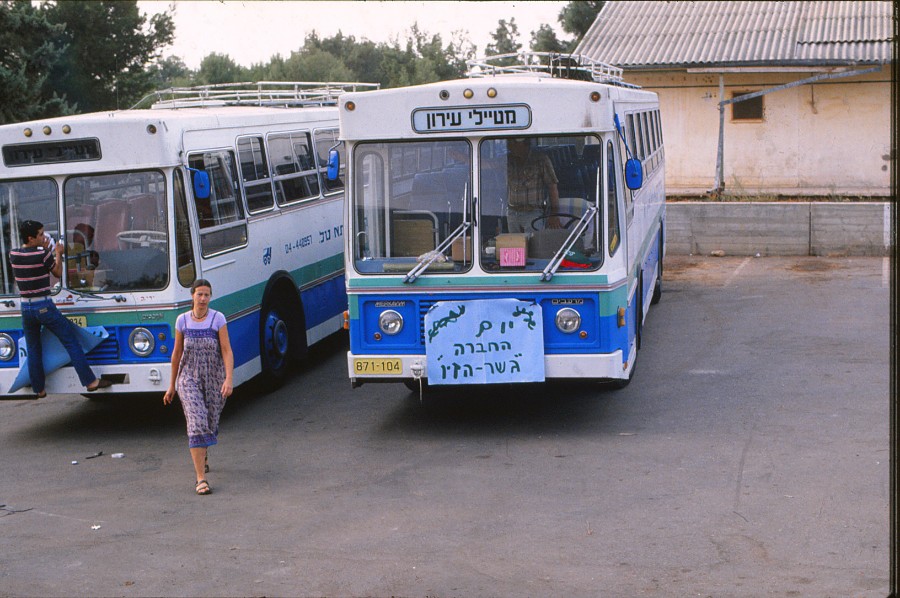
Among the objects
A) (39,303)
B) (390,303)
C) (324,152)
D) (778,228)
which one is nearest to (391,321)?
(390,303)

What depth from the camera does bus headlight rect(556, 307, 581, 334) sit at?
953 centimetres

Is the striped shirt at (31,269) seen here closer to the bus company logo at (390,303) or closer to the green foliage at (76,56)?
the bus company logo at (390,303)

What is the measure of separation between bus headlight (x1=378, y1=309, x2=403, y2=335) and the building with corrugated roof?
15171 millimetres

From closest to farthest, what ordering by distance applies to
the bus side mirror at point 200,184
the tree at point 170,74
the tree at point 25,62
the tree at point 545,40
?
the bus side mirror at point 200,184
the tree at point 25,62
the tree at point 170,74
the tree at point 545,40

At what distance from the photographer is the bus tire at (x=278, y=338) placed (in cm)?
1190

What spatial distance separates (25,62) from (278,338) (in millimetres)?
14649

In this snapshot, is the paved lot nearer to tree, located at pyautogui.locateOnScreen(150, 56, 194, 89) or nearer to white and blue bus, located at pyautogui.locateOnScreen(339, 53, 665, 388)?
white and blue bus, located at pyautogui.locateOnScreen(339, 53, 665, 388)

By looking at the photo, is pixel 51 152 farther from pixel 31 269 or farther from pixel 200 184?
pixel 200 184

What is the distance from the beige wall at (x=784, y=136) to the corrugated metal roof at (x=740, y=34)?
0.58m

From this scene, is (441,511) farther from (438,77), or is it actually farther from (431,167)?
(438,77)

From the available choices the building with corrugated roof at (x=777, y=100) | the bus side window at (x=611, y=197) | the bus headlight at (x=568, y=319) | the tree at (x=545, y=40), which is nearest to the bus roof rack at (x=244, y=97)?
the bus side window at (x=611, y=197)

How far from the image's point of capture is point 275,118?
12734mm

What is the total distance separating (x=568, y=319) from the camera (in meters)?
9.55

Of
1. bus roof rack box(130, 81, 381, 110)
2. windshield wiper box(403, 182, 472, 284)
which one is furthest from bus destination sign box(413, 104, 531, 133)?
bus roof rack box(130, 81, 381, 110)
